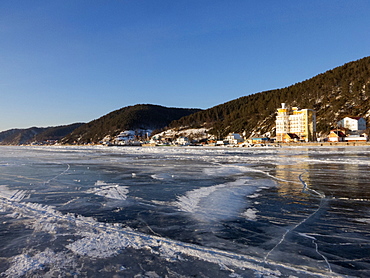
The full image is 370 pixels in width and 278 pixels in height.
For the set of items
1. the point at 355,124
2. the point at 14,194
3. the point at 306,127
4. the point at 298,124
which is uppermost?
the point at 298,124

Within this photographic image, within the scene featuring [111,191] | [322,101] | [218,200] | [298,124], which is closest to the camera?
[218,200]

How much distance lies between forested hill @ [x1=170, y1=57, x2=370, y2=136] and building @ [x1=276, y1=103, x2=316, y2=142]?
19.1ft

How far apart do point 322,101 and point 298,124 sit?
39.9 metres

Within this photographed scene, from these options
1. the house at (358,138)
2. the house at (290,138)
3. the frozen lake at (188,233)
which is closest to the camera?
the frozen lake at (188,233)

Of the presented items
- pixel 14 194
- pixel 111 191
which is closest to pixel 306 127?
pixel 111 191

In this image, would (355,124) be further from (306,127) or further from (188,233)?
(188,233)

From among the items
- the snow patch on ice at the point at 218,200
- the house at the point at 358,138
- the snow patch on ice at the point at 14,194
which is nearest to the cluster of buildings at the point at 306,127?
the house at the point at 358,138

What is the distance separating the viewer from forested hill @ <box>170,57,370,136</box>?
115 metres

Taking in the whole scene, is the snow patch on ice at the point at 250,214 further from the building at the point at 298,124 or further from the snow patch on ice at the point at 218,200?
the building at the point at 298,124

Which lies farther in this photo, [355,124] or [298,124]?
[298,124]

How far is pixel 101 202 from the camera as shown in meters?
8.66

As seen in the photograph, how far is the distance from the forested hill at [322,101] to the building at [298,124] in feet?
19.1

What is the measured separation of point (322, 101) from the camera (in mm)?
137500

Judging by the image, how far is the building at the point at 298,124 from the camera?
10444cm
